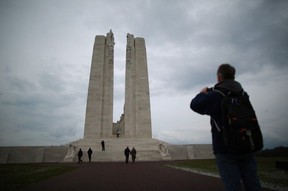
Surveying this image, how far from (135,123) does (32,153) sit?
1492cm

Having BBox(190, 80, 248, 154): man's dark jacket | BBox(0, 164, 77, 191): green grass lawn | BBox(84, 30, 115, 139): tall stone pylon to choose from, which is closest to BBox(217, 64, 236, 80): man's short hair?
BBox(190, 80, 248, 154): man's dark jacket

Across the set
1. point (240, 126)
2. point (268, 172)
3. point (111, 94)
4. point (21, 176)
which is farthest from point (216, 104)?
point (111, 94)

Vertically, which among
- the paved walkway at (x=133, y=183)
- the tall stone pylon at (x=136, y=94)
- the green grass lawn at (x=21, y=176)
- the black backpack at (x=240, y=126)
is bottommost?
the paved walkway at (x=133, y=183)

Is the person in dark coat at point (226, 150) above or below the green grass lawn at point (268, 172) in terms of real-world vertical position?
above

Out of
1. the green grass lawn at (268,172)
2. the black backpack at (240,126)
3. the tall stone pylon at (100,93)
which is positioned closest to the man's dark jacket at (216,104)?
the black backpack at (240,126)

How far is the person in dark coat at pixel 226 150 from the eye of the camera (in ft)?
7.40

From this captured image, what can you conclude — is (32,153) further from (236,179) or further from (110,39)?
(236,179)

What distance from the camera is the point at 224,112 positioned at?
89.0 inches

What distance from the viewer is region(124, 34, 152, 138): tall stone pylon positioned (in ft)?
109

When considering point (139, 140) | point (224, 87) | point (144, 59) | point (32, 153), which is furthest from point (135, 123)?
point (224, 87)

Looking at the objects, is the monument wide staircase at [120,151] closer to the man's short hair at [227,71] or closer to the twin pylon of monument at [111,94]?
the twin pylon of monument at [111,94]

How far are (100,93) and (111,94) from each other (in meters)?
1.91

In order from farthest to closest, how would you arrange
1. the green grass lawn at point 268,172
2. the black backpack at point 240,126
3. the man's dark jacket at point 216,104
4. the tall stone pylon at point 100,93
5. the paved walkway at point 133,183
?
the tall stone pylon at point 100,93
the green grass lawn at point 268,172
the paved walkway at point 133,183
the man's dark jacket at point 216,104
the black backpack at point 240,126

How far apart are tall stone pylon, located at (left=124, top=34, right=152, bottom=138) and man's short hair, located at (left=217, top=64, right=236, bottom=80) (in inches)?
1201
